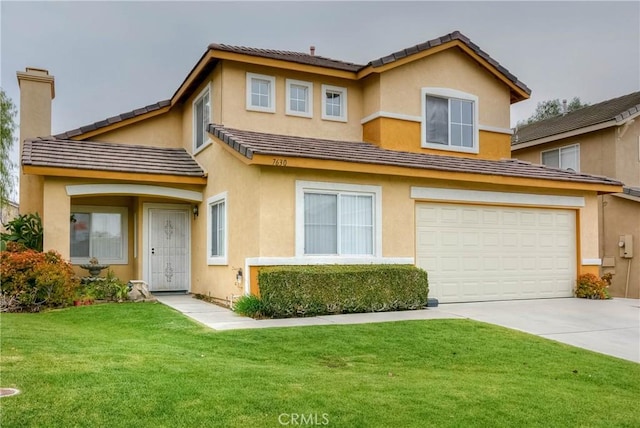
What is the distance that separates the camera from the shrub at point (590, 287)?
1508 centimetres

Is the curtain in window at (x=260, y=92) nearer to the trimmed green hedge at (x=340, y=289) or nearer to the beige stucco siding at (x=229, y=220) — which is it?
the beige stucco siding at (x=229, y=220)

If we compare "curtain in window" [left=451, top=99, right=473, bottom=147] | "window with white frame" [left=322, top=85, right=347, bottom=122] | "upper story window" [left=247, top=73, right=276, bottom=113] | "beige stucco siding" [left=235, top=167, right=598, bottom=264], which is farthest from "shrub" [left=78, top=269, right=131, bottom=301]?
"curtain in window" [left=451, top=99, right=473, bottom=147]

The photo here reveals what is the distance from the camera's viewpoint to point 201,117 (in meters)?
16.2

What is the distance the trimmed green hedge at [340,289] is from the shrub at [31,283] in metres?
4.69

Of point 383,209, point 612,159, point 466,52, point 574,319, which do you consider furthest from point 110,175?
point 612,159

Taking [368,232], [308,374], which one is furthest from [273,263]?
[308,374]

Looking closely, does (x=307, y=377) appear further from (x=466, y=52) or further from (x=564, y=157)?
(x=564, y=157)

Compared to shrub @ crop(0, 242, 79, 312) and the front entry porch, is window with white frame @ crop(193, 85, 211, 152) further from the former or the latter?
shrub @ crop(0, 242, 79, 312)

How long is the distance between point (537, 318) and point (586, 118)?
13895 mm

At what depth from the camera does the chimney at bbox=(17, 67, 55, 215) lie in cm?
1579

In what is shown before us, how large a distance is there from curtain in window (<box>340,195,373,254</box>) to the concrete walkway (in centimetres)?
179

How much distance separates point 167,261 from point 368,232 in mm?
6663

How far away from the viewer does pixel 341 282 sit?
11562 mm

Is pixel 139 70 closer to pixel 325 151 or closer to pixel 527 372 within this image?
pixel 325 151
